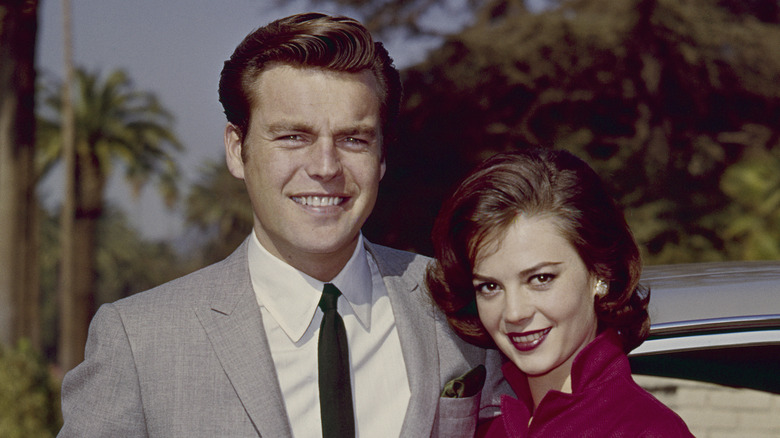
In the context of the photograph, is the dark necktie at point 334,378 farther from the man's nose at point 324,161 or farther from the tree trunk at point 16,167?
the tree trunk at point 16,167

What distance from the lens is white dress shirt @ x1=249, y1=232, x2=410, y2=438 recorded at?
252cm

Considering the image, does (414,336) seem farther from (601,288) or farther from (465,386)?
(601,288)

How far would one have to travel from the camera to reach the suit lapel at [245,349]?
235cm

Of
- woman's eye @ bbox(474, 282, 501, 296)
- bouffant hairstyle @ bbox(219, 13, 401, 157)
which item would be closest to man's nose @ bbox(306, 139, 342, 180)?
bouffant hairstyle @ bbox(219, 13, 401, 157)

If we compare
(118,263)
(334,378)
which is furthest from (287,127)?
(118,263)

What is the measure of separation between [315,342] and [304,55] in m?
0.87

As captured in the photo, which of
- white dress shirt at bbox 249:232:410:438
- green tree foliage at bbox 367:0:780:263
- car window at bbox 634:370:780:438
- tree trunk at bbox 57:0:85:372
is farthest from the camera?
tree trunk at bbox 57:0:85:372

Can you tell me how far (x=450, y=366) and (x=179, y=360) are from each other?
82cm

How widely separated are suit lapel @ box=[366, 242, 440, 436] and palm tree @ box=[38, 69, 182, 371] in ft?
90.3

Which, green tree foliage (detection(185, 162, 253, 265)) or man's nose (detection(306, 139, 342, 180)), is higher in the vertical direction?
man's nose (detection(306, 139, 342, 180))

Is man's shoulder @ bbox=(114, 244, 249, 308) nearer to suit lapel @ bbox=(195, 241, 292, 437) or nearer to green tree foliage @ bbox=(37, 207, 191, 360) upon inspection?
suit lapel @ bbox=(195, 241, 292, 437)

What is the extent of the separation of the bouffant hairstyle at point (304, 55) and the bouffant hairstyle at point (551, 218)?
44 centimetres

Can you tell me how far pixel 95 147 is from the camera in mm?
31547

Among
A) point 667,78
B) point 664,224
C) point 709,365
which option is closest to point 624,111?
point 667,78
